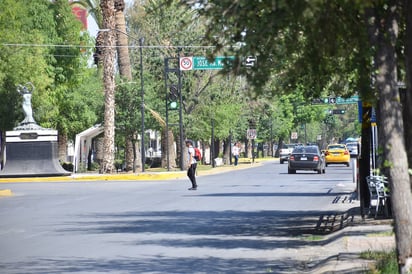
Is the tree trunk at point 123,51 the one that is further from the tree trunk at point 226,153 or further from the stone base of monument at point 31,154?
the tree trunk at point 226,153

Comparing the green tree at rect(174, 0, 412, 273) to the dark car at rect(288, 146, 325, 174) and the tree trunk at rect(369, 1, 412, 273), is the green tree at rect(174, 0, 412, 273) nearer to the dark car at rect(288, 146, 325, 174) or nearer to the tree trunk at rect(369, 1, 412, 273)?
the tree trunk at rect(369, 1, 412, 273)

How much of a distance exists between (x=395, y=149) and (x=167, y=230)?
10028 millimetres

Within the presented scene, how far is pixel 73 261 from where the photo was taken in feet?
49.3

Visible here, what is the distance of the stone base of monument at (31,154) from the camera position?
170ft

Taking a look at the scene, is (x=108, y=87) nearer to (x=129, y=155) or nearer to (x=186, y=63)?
(x=186, y=63)

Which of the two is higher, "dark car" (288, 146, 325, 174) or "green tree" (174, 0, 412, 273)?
"green tree" (174, 0, 412, 273)

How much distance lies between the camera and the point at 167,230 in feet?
66.1

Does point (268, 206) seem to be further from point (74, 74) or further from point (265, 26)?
point (74, 74)

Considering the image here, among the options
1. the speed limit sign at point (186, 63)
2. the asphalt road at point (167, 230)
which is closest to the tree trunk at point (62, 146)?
the speed limit sign at point (186, 63)

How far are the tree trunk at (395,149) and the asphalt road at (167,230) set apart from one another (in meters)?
3.31

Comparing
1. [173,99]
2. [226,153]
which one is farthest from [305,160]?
[226,153]

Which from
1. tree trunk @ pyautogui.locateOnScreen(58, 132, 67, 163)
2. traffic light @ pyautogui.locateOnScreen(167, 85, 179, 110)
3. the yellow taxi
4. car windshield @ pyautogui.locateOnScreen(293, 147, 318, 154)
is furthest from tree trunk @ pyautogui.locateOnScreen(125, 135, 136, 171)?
the yellow taxi

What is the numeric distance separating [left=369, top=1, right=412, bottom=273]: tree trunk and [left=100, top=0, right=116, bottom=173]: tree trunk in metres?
44.3

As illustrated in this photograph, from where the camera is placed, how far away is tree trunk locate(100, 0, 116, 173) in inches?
2160
